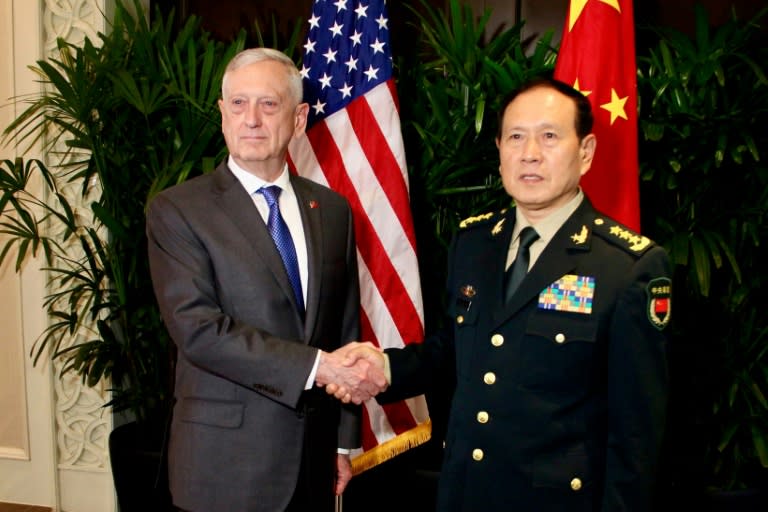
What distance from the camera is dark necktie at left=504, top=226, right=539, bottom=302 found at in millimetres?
1646

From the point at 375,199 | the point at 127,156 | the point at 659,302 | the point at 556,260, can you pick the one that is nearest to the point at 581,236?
the point at 556,260

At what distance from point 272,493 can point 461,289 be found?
0.67m

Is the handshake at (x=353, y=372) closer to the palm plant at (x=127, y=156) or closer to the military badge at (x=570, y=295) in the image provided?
the military badge at (x=570, y=295)

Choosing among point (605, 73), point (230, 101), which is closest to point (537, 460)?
point (230, 101)

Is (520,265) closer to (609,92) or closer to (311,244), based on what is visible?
(311,244)

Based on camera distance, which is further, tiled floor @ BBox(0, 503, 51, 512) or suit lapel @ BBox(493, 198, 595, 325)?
tiled floor @ BBox(0, 503, 51, 512)

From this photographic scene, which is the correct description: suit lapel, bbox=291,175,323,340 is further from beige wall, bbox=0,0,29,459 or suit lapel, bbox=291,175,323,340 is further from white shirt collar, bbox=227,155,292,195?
beige wall, bbox=0,0,29,459

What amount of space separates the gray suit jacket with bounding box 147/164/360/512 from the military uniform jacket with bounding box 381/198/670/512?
15.8 inches

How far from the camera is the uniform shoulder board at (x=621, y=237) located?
1.54 metres

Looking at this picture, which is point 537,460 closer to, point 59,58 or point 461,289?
point 461,289

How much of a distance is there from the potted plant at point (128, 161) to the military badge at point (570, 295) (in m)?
1.76

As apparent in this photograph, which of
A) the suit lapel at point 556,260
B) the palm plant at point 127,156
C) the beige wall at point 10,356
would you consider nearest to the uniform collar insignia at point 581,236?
the suit lapel at point 556,260

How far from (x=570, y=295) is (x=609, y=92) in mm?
1144

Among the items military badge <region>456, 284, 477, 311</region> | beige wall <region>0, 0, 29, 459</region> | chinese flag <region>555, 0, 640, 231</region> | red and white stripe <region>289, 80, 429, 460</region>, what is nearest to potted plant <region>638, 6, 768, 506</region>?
chinese flag <region>555, 0, 640, 231</region>
